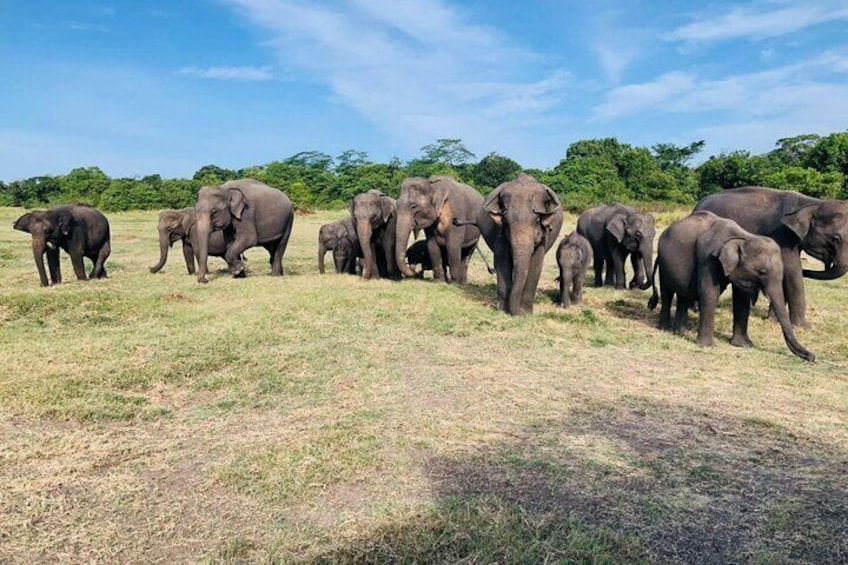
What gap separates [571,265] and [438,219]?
3.10 meters

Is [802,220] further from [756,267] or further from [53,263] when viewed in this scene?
[53,263]

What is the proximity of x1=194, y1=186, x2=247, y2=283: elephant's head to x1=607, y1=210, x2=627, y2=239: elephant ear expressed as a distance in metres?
7.88

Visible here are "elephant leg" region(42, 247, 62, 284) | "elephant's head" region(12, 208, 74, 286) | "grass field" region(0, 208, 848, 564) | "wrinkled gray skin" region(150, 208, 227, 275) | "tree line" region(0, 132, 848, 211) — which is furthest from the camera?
"tree line" region(0, 132, 848, 211)

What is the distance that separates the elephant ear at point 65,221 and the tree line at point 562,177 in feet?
103

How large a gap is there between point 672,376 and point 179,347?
17.9ft

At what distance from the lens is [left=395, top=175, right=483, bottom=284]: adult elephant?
41.7 feet

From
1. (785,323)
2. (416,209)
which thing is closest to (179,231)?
(416,209)

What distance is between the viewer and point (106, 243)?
14.1 meters

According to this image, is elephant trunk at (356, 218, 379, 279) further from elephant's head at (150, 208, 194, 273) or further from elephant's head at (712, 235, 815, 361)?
elephant's head at (712, 235, 815, 361)

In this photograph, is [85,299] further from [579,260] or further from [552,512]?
[552,512]

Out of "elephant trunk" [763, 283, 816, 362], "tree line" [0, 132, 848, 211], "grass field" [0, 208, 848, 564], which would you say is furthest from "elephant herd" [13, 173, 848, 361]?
"tree line" [0, 132, 848, 211]

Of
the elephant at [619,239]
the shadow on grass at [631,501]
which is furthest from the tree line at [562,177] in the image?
the shadow on grass at [631,501]

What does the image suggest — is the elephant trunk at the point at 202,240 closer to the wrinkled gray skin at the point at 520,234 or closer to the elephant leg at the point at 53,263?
the elephant leg at the point at 53,263

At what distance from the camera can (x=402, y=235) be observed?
12.7 m
